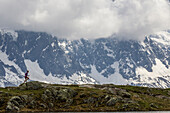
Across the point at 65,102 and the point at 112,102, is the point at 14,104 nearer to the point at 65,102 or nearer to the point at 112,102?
the point at 65,102

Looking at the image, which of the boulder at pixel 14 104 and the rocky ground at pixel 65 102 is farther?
the rocky ground at pixel 65 102

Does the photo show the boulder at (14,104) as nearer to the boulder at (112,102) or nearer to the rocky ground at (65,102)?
the rocky ground at (65,102)

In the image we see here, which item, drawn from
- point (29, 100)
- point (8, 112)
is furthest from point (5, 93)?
point (8, 112)

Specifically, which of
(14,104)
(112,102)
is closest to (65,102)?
(112,102)

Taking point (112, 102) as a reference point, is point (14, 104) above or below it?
above

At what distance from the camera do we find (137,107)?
186875 millimetres

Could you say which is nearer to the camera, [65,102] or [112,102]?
[65,102]

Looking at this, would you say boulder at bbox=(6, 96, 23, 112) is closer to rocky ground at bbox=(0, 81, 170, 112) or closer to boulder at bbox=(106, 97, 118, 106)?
rocky ground at bbox=(0, 81, 170, 112)

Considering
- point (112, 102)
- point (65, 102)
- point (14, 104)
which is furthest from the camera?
point (112, 102)

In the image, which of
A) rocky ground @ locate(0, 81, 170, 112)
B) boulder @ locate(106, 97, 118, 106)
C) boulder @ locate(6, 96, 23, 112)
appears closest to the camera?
boulder @ locate(6, 96, 23, 112)

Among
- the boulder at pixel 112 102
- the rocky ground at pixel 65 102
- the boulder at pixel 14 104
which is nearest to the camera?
the boulder at pixel 14 104

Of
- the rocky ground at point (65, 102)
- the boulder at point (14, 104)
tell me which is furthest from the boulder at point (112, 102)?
the boulder at point (14, 104)

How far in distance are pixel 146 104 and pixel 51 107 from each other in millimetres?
53620

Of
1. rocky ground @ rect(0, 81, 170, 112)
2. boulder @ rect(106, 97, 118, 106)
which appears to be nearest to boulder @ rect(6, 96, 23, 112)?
rocky ground @ rect(0, 81, 170, 112)
